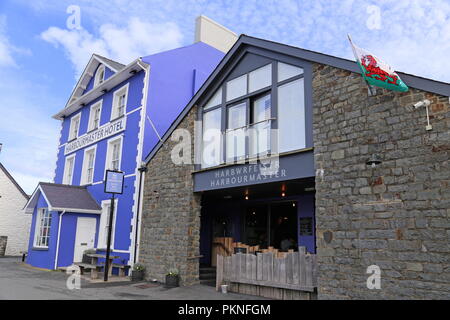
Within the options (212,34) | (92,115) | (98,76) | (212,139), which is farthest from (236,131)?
(98,76)

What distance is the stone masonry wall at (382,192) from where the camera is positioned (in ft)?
19.6

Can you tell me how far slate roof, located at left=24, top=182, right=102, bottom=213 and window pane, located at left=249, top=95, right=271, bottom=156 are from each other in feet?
28.9

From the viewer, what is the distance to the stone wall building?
6047 mm

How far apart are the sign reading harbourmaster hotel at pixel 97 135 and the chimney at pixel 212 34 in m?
5.50

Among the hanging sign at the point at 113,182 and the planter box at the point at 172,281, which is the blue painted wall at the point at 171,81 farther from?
the planter box at the point at 172,281

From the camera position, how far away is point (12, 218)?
2381 cm

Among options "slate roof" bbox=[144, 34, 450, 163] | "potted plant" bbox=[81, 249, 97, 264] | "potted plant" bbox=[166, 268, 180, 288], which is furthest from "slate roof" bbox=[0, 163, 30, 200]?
"potted plant" bbox=[166, 268, 180, 288]

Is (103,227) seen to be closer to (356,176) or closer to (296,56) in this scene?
(296,56)

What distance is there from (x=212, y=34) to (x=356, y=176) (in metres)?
12.7

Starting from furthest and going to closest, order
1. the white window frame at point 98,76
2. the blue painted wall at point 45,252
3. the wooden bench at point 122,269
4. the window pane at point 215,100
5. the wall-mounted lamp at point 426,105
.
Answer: the white window frame at point 98,76, the blue painted wall at point 45,252, the wooden bench at point 122,269, the window pane at point 215,100, the wall-mounted lamp at point 426,105

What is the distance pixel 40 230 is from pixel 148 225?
690 cm

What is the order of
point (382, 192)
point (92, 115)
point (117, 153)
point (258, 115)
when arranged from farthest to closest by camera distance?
point (92, 115), point (117, 153), point (258, 115), point (382, 192)

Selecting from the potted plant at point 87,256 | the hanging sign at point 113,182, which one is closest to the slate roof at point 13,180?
the potted plant at point 87,256
